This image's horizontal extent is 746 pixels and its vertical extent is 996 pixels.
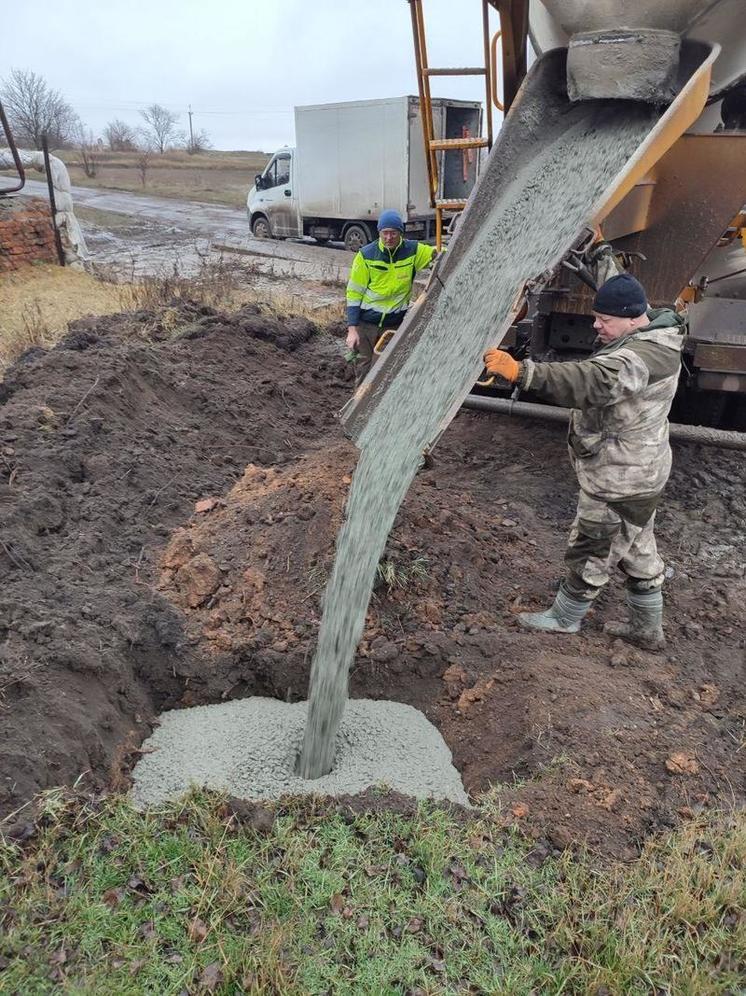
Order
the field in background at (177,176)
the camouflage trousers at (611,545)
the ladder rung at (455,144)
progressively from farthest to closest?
the field in background at (177,176) < the ladder rung at (455,144) < the camouflage trousers at (611,545)

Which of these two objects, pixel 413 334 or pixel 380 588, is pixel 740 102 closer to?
pixel 413 334

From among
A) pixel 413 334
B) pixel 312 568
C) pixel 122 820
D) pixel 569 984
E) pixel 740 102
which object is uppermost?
pixel 740 102

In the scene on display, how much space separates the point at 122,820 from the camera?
2820mm

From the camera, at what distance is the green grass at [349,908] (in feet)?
7.78

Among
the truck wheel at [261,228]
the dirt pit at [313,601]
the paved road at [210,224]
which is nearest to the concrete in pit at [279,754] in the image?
the dirt pit at [313,601]

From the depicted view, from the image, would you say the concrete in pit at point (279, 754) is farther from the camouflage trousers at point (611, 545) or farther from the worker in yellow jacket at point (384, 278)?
the worker in yellow jacket at point (384, 278)

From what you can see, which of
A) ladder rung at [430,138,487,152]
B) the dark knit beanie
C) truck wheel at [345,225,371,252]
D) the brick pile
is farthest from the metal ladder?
truck wheel at [345,225,371,252]

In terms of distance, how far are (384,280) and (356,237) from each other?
13612mm

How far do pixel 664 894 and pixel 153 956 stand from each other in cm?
171

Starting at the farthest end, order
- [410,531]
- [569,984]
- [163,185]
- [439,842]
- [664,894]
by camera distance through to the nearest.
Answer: [163,185], [410,531], [439,842], [664,894], [569,984]

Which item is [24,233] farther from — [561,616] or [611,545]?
[611,545]

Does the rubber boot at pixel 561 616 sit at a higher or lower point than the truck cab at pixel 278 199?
lower

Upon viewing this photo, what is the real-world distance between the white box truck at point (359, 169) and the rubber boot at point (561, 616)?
13724 mm

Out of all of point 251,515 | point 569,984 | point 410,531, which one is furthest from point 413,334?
point 569,984
